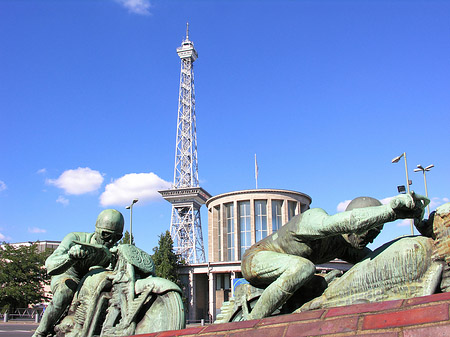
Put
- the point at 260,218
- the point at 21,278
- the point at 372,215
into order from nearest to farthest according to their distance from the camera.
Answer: the point at 372,215 → the point at 21,278 → the point at 260,218

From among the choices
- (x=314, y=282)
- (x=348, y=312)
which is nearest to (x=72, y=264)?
(x=314, y=282)

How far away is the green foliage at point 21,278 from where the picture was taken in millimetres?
→ 38438

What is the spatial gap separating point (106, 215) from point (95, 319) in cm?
115

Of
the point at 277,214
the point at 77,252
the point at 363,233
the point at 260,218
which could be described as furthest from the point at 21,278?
the point at 363,233

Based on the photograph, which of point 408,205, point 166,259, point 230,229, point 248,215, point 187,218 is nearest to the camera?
point 408,205

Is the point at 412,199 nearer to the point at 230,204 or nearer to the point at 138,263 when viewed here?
the point at 138,263

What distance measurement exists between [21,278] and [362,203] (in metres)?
40.6

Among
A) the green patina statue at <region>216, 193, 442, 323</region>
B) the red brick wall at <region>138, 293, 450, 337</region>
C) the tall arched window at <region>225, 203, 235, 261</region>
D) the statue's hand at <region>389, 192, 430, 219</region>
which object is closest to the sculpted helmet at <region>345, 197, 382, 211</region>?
the green patina statue at <region>216, 193, 442, 323</region>

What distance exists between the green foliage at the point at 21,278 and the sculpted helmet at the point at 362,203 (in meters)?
39.4

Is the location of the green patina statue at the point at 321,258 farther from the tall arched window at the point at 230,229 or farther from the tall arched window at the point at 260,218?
the tall arched window at the point at 230,229

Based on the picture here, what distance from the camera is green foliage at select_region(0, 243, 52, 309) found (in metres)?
38.4

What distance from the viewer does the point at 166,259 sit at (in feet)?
145

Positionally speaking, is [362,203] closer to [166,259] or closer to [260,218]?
[166,259]

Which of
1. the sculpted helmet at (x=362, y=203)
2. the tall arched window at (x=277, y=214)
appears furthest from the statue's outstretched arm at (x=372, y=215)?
the tall arched window at (x=277, y=214)
